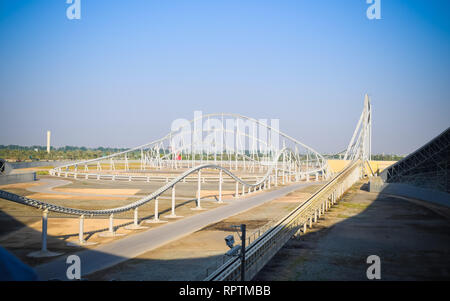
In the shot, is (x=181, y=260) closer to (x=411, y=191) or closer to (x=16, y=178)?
(x=411, y=191)

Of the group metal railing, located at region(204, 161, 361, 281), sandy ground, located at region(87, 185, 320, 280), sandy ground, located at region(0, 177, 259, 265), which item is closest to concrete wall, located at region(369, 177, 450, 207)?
metal railing, located at region(204, 161, 361, 281)

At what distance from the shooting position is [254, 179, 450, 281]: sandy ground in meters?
15.4

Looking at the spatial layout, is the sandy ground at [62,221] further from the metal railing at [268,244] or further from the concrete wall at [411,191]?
the concrete wall at [411,191]

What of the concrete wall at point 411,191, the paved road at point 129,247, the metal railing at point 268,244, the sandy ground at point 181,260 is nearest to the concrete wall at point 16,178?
the paved road at point 129,247

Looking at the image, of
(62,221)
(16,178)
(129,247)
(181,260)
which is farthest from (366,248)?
(16,178)

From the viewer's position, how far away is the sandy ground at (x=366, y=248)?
1537 cm

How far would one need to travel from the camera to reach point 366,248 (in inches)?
783

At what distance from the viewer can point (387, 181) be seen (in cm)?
5066
